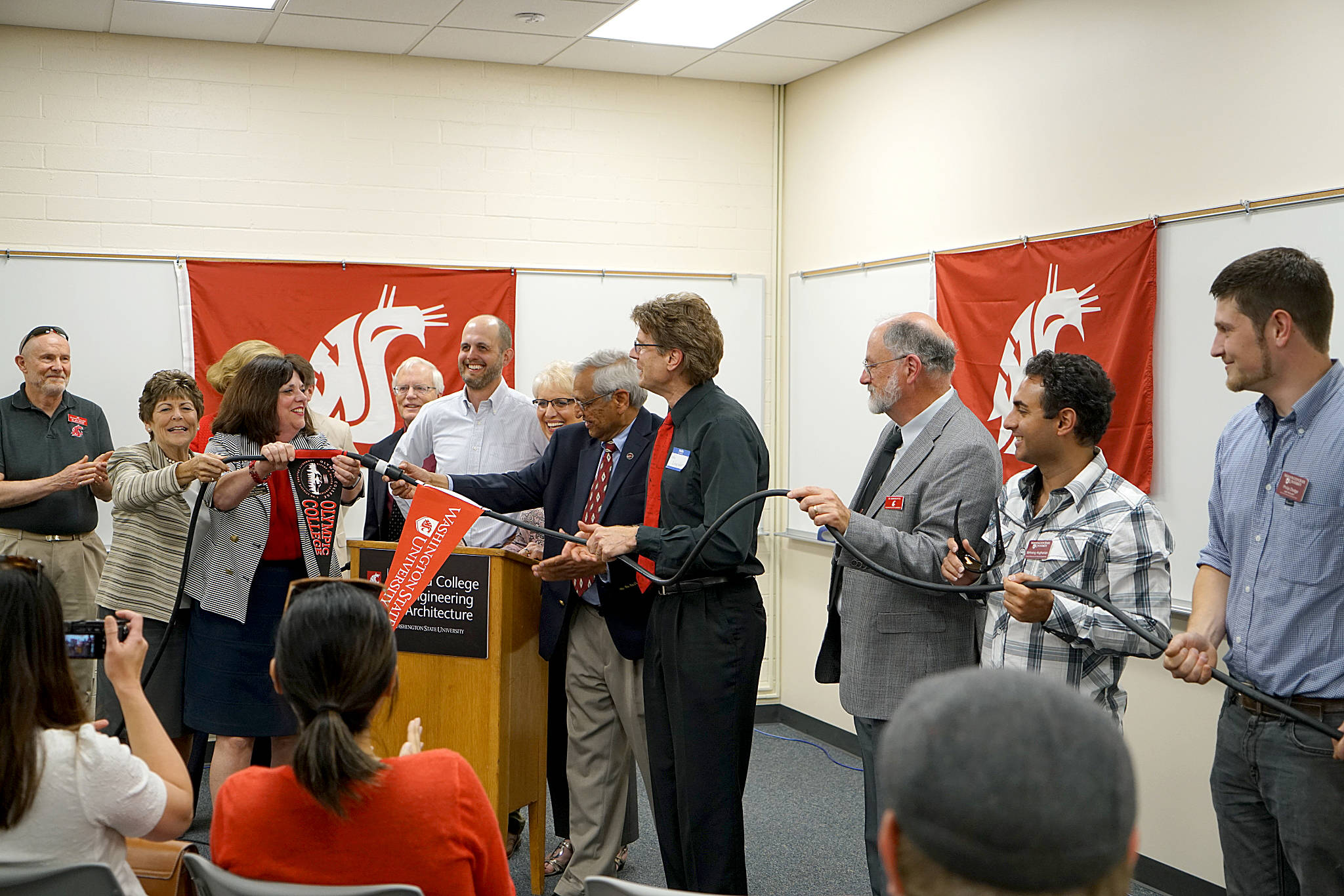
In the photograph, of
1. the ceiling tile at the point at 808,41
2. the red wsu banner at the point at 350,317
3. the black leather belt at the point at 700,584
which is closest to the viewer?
the black leather belt at the point at 700,584

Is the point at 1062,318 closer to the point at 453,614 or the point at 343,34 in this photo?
the point at 453,614

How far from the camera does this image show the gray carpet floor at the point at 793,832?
392cm

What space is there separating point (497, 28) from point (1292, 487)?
4145 mm

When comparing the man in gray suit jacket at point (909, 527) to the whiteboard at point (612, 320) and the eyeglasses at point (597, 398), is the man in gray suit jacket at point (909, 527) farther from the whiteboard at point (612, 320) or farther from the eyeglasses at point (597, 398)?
the whiteboard at point (612, 320)

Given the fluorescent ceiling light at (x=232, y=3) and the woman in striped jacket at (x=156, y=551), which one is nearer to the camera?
the woman in striped jacket at (x=156, y=551)

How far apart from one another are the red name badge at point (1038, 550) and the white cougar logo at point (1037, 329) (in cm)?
166

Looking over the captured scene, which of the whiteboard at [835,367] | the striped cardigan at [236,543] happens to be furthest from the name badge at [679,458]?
the whiteboard at [835,367]

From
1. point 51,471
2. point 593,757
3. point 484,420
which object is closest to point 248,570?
point 484,420

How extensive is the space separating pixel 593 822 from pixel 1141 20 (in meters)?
3.37

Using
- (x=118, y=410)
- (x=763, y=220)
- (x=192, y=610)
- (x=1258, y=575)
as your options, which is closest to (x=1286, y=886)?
(x=1258, y=575)

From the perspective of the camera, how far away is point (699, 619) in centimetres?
313

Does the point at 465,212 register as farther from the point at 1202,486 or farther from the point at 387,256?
the point at 1202,486

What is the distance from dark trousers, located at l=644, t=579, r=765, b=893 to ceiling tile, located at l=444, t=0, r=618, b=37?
9.71 ft

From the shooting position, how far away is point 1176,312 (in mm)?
3871
